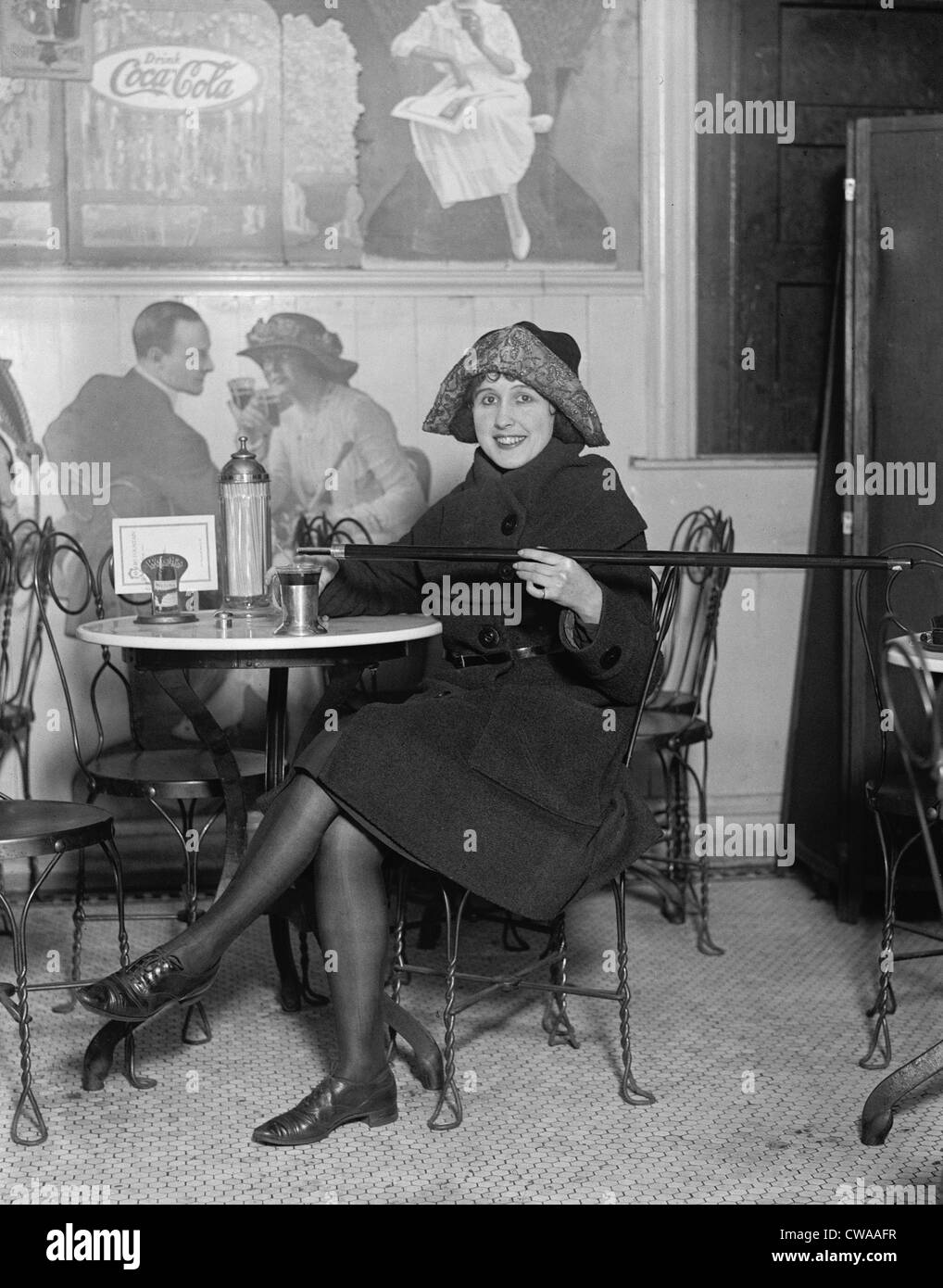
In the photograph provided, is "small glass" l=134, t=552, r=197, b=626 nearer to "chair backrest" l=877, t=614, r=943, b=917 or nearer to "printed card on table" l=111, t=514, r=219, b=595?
"printed card on table" l=111, t=514, r=219, b=595

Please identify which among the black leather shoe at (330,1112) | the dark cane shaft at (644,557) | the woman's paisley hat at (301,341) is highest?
the woman's paisley hat at (301,341)

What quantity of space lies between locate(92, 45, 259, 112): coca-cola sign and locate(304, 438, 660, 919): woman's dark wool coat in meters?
1.81

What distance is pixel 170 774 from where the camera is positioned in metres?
3.42

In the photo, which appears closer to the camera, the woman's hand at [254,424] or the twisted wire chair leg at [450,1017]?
the twisted wire chair leg at [450,1017]

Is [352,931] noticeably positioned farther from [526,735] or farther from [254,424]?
[254,424]

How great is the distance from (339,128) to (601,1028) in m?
2.71

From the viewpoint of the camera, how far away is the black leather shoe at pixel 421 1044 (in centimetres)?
300

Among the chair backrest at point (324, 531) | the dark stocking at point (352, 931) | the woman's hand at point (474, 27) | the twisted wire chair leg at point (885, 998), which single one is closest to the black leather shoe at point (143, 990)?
the dark stocking at point (352, 931)

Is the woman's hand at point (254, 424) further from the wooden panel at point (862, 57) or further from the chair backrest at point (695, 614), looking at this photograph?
the wooden panel at point (862, 57)

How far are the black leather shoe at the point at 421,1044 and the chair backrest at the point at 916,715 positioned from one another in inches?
40.8

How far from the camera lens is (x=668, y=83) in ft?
15.0

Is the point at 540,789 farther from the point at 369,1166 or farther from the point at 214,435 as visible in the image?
the point at 214,435

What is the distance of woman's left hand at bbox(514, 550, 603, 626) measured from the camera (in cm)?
279

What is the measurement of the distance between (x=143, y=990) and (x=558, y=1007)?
1.04 metres
